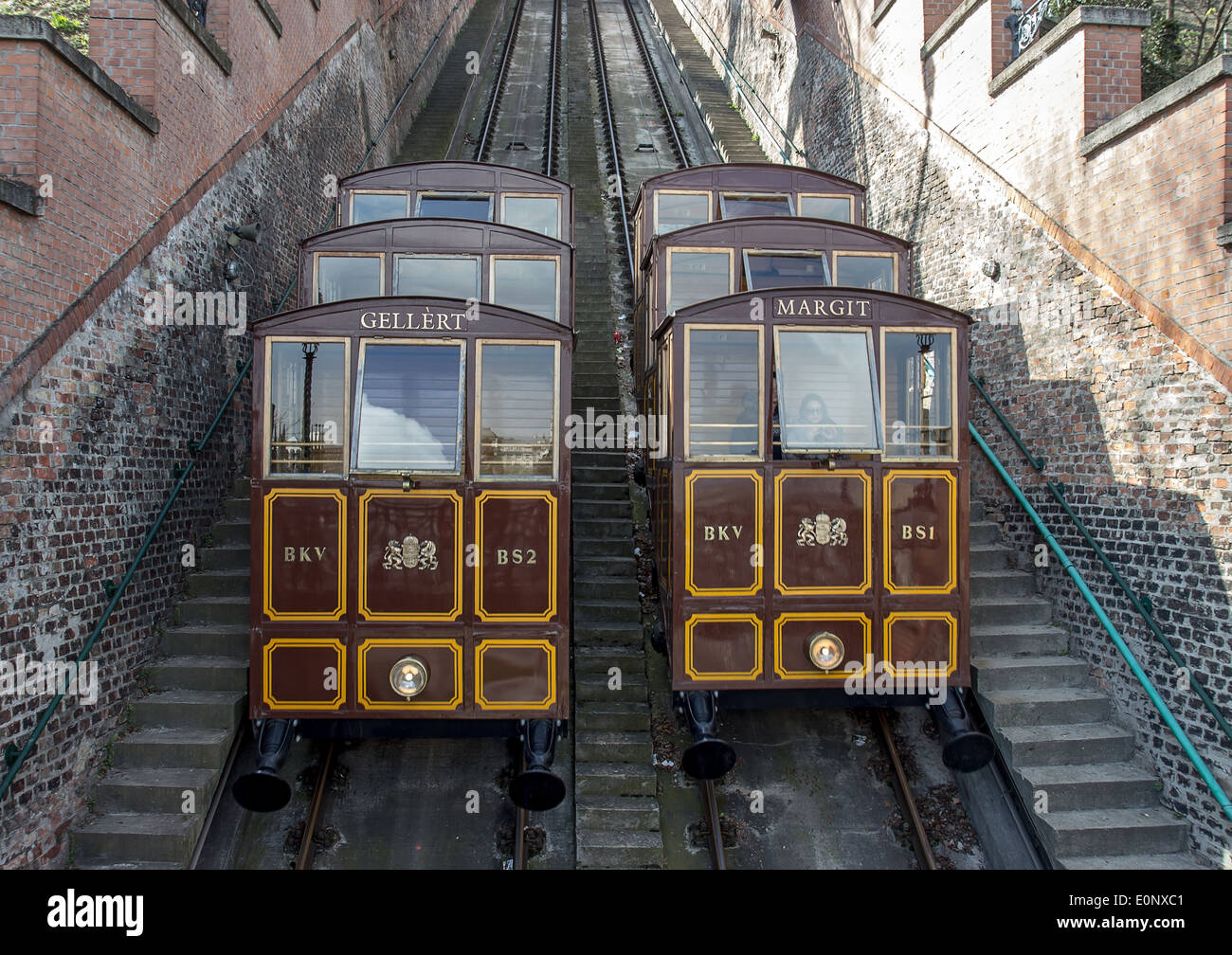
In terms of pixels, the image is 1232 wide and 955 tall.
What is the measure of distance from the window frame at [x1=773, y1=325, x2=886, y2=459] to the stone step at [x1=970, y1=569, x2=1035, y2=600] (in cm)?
251

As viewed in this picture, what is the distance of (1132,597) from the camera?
607 cm

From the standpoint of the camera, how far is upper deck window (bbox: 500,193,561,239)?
9078 millimetres

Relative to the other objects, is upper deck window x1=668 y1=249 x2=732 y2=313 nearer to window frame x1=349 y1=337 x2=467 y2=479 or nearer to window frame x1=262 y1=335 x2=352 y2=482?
window frame x1=349 y1=337 x2=467 y2=479

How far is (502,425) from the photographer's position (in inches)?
222

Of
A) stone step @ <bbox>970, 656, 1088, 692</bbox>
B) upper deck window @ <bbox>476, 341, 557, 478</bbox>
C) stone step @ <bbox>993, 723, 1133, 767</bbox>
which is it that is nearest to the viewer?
upper deck window @ <bbox>476, 341, 557, 478</bbox>

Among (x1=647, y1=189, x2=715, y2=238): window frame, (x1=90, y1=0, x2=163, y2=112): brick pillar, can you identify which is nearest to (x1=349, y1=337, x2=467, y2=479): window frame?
(x1=90, y1=0, x2=163, y2=112): brick pillar

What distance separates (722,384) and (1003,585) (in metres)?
3.76

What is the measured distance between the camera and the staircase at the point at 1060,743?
5.50 metres

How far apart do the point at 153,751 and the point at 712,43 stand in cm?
2562

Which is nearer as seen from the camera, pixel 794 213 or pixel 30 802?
pixel 30 802

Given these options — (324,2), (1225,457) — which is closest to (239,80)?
(324,2)

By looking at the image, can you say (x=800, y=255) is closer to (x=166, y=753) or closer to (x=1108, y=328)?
(x=1108, y=328)
